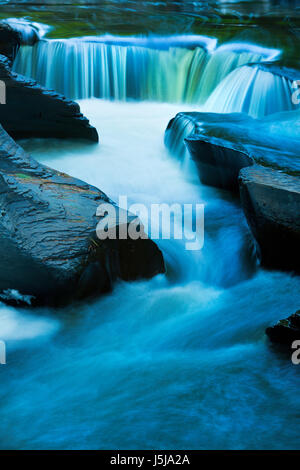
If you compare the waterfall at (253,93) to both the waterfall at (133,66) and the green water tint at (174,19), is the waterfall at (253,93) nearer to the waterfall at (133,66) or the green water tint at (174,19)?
the waterfall at (133,66)

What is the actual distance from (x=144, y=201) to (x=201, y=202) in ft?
1.92

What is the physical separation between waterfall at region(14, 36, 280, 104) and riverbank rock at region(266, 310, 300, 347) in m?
6.34

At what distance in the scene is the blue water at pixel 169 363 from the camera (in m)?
2.14

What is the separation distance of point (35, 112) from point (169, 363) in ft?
13.8

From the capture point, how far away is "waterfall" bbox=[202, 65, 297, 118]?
6977mm

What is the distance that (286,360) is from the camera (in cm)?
262

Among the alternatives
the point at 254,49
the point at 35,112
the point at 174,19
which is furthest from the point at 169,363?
the point at 174,19

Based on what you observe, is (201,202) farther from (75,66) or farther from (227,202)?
(75,66)

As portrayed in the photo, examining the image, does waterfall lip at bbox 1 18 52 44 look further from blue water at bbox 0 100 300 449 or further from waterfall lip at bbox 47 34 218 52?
blue water at bbox 0 100 300 449

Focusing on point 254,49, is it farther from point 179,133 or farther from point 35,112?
point 35,112

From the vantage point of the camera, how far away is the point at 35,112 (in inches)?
243

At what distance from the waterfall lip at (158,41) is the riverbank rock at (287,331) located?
7254mm

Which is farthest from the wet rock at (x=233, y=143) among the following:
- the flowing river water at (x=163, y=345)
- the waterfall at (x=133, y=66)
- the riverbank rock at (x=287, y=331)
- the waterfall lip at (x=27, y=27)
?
the waterfall lip at (x=27, y=27)
